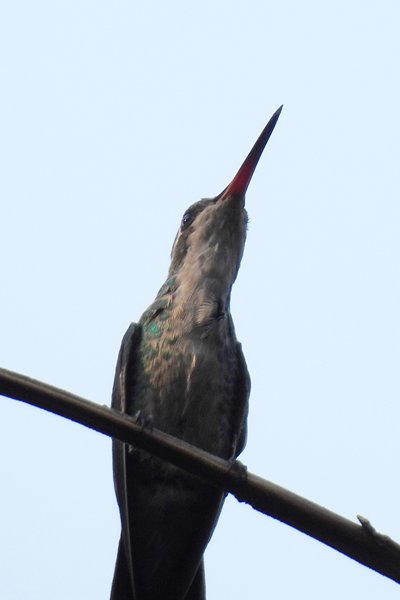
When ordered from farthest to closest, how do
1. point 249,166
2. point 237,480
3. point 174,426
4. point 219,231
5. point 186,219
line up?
point 186,219 → point 249,166 → point 219,231 → point 174,426 → point 237,480

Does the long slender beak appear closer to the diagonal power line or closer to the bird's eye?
the bird's eye

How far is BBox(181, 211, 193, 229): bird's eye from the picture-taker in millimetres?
6951

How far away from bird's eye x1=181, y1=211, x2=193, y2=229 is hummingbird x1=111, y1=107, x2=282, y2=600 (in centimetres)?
129

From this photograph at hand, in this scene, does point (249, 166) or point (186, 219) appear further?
point (186, 219)

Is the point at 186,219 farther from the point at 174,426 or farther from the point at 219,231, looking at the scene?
the point at 174,426

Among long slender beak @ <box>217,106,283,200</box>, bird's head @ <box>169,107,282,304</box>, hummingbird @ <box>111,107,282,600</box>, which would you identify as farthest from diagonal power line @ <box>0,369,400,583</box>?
long slender beak @ <box>217,106,283,200</box>

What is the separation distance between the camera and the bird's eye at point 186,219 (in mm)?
6951

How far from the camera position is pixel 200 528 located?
16.8ft

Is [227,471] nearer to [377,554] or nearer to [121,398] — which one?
[377,554]

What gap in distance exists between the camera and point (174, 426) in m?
5.12

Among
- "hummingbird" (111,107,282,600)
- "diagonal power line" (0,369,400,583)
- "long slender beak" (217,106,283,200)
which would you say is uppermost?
"long slender beak" (217,106,283,200)

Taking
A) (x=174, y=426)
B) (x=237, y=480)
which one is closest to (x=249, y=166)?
(x=174, y=426)

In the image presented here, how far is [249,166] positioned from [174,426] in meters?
2.35

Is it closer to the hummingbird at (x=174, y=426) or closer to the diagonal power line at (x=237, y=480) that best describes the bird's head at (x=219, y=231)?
the hummingbird at (x=174, y=426)
